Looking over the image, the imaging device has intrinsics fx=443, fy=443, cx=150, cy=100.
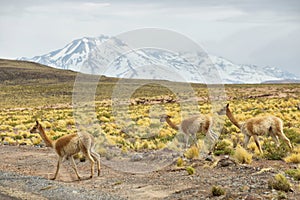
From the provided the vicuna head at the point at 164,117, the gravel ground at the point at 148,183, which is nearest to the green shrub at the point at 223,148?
the gravel ground at the point at 148,183

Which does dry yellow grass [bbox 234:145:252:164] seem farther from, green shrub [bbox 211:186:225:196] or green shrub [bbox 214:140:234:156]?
green shrub [bbox 211:186:225:196]

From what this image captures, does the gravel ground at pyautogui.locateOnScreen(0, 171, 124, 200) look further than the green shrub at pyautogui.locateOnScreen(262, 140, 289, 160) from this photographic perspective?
No

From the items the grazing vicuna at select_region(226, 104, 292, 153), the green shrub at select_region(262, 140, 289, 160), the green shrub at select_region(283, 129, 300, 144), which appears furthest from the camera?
the green shrub at select_region(283, 129, 300, 144)

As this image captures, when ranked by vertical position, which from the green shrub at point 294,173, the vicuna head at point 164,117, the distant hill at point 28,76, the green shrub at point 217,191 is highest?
the distant hill at point 28,76

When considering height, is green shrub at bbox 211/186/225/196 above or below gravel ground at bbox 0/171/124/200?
above

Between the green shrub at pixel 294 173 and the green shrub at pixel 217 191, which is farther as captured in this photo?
the green shrub at pixel 294 173

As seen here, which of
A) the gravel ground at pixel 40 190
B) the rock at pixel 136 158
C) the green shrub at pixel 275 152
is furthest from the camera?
the rock at pixel 136 158

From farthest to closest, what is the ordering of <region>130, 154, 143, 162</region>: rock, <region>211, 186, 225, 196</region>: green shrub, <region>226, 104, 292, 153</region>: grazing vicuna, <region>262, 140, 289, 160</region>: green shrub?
1. <region>130, 154, 143, 162</region>: rock
2. <region>226, 104, 292, 153</region>: grazing vicuna
3. <region>262, 140, 289, 160</region>: green shrub
4. <region>211, 186, 225, 196</region>: green shrub

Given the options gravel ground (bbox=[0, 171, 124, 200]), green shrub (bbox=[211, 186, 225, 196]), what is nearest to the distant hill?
gravel ground (bbox=[0, 171, 124, 200])

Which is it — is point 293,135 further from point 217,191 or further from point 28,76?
point 28,76

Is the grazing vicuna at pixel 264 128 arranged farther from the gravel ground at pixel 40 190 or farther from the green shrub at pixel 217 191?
the gravel ground at pixel 40 190

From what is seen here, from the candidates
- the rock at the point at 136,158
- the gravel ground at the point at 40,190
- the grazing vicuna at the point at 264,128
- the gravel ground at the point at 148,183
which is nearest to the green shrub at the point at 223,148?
the grazing vicuna at the point at 264,128

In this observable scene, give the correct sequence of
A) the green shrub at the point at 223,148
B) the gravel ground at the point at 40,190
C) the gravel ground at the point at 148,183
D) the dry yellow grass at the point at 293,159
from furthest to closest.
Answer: the green shrub at the point at 223,148
the dry yellow grass at the point at 293,159
the gravel ground at the point at 40,190
the gravel ground at the point at 148,183

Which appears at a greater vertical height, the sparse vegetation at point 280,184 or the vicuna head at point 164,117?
the vicuna head at point 164,117
